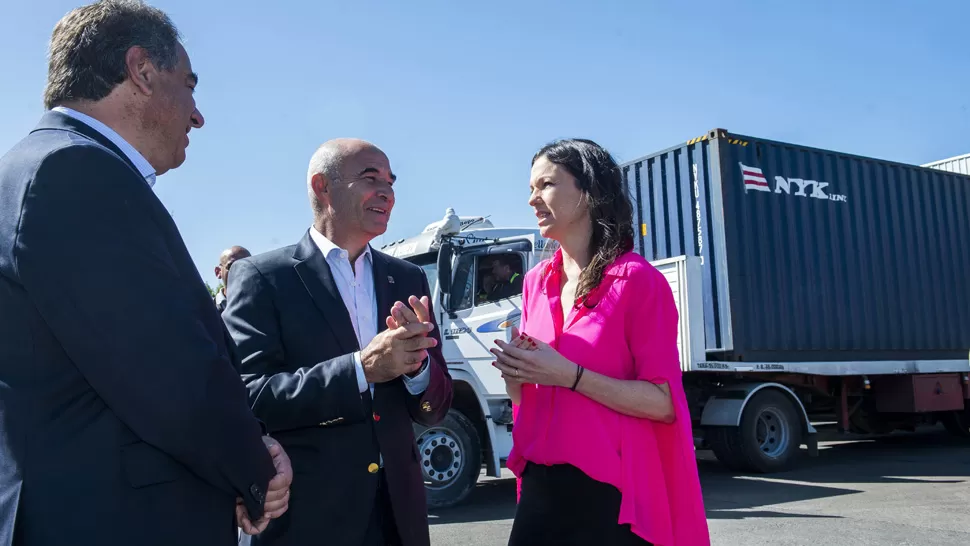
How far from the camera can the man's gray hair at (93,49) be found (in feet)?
4.95

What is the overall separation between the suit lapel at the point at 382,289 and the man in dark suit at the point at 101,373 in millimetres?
987

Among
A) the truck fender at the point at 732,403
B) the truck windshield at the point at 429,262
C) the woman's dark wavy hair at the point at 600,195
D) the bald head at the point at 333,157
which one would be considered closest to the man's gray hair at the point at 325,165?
the bald head at the point at 333,157

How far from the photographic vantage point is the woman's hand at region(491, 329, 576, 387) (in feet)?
6.73

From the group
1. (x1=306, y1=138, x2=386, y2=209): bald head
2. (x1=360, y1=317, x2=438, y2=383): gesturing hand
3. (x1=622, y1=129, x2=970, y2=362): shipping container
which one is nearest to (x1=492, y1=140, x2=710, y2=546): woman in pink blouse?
(x1=360, y1=317, x2=438, y2=383): gesturing hand

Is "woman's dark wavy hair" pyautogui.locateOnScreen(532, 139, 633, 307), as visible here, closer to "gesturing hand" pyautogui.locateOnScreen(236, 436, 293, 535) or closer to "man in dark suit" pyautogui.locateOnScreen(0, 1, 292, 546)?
"gesturing hand" pyautogui.locateOnScreen(236, 436, 293, 535)

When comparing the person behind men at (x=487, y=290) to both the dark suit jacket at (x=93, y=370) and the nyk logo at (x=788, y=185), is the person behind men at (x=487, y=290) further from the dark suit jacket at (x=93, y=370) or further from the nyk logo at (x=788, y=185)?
the dark suit jacket at (x=93, y=370)

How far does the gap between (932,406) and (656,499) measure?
10.4 metres

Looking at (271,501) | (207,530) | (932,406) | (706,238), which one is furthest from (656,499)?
(932,406)

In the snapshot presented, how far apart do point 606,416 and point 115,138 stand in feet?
4.64

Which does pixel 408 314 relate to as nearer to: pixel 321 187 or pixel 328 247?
pixel 328 247

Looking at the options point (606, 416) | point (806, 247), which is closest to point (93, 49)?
point (606, 416)

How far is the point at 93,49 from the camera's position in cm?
152

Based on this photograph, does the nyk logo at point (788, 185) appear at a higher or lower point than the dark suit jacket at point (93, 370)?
higher

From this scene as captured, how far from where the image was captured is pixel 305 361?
2.16 m
